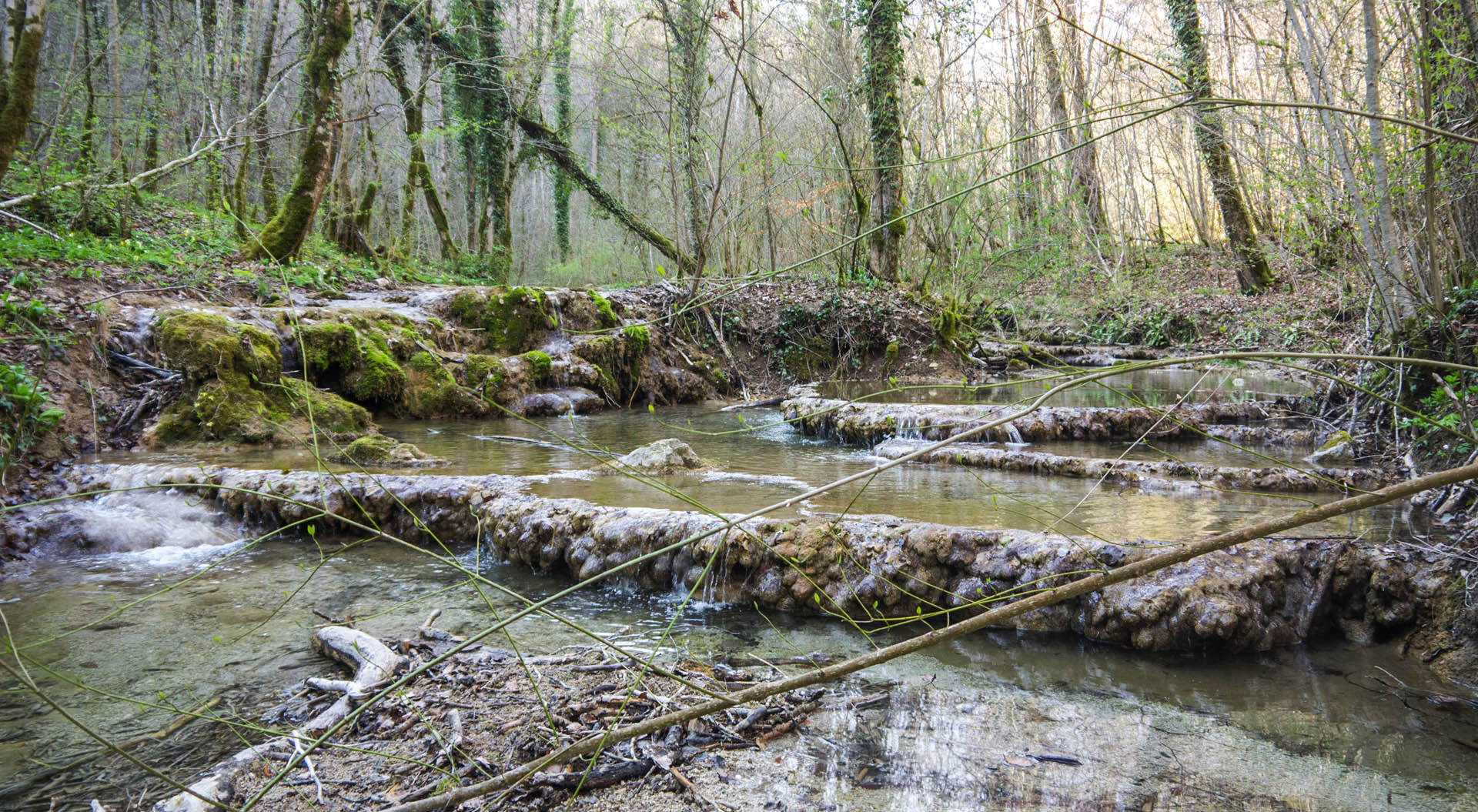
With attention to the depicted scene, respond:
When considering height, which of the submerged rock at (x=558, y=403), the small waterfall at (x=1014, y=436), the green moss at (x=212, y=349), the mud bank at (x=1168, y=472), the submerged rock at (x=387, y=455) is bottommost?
the mud bank at (x=1168, y=472)

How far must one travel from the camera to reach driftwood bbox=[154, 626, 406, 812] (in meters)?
2.09

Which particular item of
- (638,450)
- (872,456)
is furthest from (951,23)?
(638,450)

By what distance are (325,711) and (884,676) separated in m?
2.18

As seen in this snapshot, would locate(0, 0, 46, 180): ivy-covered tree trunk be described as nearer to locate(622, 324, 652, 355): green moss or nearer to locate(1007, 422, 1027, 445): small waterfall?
locate(1007, 422, 1027, 445): small waterfall

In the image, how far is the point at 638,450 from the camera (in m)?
6.36

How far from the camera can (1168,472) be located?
5.47m

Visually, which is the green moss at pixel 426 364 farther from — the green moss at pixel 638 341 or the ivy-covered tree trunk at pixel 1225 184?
the ivy-covered tree trunk at pixel 1225 184

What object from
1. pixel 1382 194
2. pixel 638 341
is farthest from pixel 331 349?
pixel 1382 194

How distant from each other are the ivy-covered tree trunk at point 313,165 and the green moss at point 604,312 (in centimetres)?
437

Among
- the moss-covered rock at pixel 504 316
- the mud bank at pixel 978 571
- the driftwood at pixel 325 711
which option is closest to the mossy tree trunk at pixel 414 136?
the moss-covered rock at pixel 504 316

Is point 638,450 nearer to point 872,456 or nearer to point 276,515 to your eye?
point 872,456

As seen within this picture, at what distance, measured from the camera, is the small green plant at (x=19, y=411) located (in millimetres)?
5320

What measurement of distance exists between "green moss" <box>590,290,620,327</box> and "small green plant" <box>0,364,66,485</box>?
748cm

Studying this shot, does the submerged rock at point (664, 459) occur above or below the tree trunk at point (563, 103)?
below
